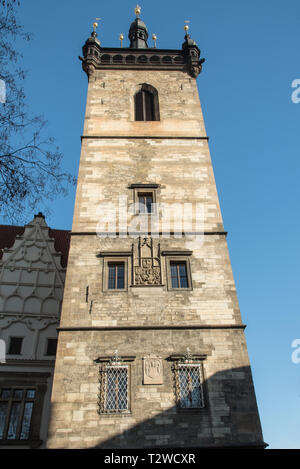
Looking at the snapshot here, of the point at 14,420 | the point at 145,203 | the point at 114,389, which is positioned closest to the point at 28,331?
the point at 14,420

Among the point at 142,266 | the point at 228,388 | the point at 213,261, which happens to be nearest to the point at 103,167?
the point at 142,266

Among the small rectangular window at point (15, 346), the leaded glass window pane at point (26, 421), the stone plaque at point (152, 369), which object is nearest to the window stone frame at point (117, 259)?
the stone plaque at point (152, 369)

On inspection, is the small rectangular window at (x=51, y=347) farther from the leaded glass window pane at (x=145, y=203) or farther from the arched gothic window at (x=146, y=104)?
the arched gothic window at (x=146, y=104)

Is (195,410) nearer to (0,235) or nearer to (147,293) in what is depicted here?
(147,293)

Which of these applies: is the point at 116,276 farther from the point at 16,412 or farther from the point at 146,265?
the point at 16,412

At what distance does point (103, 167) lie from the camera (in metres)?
13.4

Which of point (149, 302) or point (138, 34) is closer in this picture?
point (149, 302)

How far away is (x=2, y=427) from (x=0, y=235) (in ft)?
25.8

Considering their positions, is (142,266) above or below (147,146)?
below

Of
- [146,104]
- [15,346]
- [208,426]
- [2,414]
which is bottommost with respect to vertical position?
[208,426]

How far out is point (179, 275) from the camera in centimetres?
1101

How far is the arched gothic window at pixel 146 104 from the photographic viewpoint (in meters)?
15.7

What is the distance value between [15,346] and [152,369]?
4.61 meters

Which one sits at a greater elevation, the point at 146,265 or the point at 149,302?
the point at 146,265
